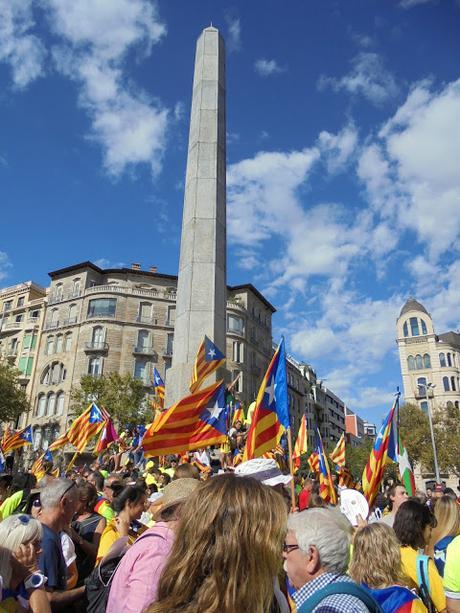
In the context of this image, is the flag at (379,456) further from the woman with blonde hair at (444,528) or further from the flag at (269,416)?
the woman with blonde hair at (444,528)

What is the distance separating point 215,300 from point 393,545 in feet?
40.3

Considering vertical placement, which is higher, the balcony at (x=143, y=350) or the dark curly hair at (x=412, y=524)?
the balcony at (x=143, y=350)

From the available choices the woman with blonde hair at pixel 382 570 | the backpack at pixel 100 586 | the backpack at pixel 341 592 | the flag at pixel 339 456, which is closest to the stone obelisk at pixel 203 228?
the flag at pixel 339 456

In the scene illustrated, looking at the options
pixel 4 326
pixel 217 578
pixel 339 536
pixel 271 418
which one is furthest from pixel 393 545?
pixel 4 326

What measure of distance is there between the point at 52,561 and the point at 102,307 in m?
49.8

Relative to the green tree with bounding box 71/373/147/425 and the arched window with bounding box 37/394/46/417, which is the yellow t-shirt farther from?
the arched window with bounding box 37/394/46/417

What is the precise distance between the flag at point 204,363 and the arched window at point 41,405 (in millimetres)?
43330

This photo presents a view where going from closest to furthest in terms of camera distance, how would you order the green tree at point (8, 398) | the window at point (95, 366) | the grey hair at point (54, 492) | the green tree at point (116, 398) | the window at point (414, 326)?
the grey hair at point (54, 492) → the green tree at point (8, 398) → the green tree at point (116, 398) → the window at point (95, 366) → the window at point (414, 326)

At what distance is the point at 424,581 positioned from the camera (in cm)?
345

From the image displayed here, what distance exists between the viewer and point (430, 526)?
3.94m

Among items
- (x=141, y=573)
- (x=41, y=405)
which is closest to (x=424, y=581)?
(x=141, y=573)

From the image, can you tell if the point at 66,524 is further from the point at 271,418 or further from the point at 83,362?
the point at 83,362

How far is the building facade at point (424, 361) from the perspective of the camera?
6512cm

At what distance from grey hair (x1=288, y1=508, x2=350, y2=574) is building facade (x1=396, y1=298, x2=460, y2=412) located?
65657mm
